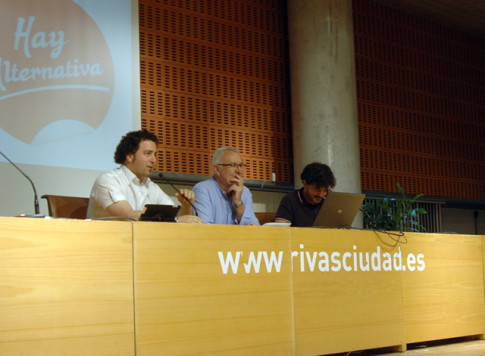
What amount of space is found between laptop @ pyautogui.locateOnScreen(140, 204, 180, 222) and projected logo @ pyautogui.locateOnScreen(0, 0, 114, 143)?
224 centimetres

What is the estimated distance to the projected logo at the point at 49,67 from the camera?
4.71 meters

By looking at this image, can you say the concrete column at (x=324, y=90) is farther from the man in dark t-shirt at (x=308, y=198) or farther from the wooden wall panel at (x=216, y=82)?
the man in dark t-shirt at (x=308, y=198)

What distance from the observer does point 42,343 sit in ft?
7.14

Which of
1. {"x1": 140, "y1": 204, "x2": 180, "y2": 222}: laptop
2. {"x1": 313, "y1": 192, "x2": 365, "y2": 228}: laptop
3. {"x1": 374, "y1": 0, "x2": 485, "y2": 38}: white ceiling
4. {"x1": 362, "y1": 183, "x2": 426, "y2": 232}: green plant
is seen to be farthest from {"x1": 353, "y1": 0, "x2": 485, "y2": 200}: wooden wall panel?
{"x1": 140, "y1": 204, "x2": 180, "y2": 222}: laptop

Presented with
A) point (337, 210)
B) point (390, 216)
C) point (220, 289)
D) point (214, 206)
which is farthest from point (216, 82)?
point (220, 289)

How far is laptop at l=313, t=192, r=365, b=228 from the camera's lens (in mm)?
3559

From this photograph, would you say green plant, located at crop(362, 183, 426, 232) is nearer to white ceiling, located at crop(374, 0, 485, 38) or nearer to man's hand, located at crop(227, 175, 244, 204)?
man's hand, located at crop(227, 175, 244, 204)

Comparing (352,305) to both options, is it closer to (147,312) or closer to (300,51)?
(147,312)

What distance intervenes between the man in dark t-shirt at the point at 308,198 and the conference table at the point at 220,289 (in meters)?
0.77

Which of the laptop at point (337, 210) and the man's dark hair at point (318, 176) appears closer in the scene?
the laptop at point (337, 210)

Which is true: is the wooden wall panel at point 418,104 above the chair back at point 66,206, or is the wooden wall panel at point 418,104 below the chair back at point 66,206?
above

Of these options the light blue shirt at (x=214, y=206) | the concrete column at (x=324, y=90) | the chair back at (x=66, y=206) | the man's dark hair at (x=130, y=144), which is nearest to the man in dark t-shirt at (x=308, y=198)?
the light blue shirt at (x=214, y=206)

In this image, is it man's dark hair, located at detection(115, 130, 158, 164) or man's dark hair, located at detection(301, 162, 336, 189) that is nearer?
man's dark hair, located at detection(115, 130, 158, 164)

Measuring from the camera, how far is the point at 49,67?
493 cm
